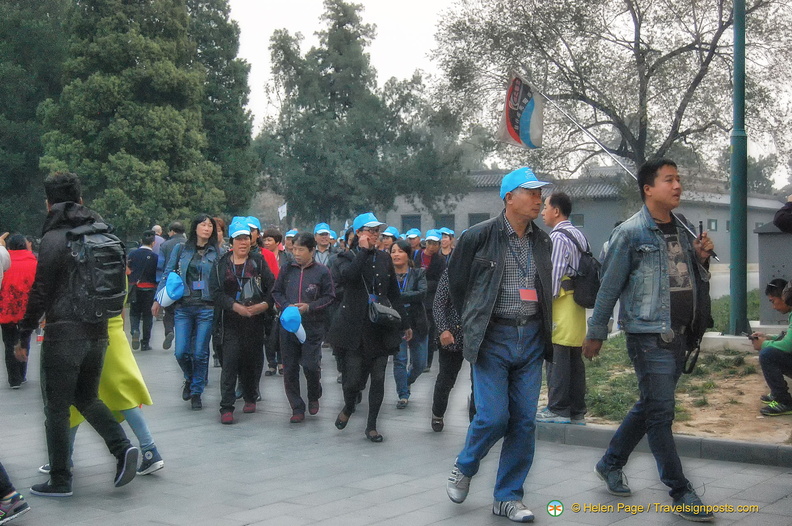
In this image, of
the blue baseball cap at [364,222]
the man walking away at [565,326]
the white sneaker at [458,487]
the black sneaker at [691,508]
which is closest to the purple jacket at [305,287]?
the blue baseball cap at [364,222]

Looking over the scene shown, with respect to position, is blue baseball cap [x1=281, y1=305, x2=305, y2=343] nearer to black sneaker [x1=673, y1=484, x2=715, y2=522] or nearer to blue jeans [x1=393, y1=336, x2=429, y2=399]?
blue jeans [x1=393, y1=336, x2=429, y2=399]

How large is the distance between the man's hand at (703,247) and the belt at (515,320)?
3.33ft

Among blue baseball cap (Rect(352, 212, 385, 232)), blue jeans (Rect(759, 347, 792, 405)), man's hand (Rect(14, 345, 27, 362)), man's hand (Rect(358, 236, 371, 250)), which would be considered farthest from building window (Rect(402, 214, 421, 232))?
man's hand (Rect(14, 345, 27, 362))

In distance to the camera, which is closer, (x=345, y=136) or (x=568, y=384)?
(x=568, y=384)

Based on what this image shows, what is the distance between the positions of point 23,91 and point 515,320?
118 ft

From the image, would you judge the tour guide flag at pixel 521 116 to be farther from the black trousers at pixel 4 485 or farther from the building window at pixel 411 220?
the building window at pixel 411 220

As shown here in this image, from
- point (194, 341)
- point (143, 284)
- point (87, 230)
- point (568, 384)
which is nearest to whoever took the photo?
point (87, 230)

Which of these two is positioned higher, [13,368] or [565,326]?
[565,326]

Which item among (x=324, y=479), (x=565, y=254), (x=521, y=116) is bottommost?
(x=324, y=479)

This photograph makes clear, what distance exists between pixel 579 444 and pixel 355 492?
2.27 meters

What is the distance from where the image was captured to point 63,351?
221 inches

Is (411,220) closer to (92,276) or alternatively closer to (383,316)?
(383,316)

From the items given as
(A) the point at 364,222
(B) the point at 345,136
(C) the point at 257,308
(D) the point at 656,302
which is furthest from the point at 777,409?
(B) the point at 345,136

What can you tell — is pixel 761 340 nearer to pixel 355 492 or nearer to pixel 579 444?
pixel 579 444
